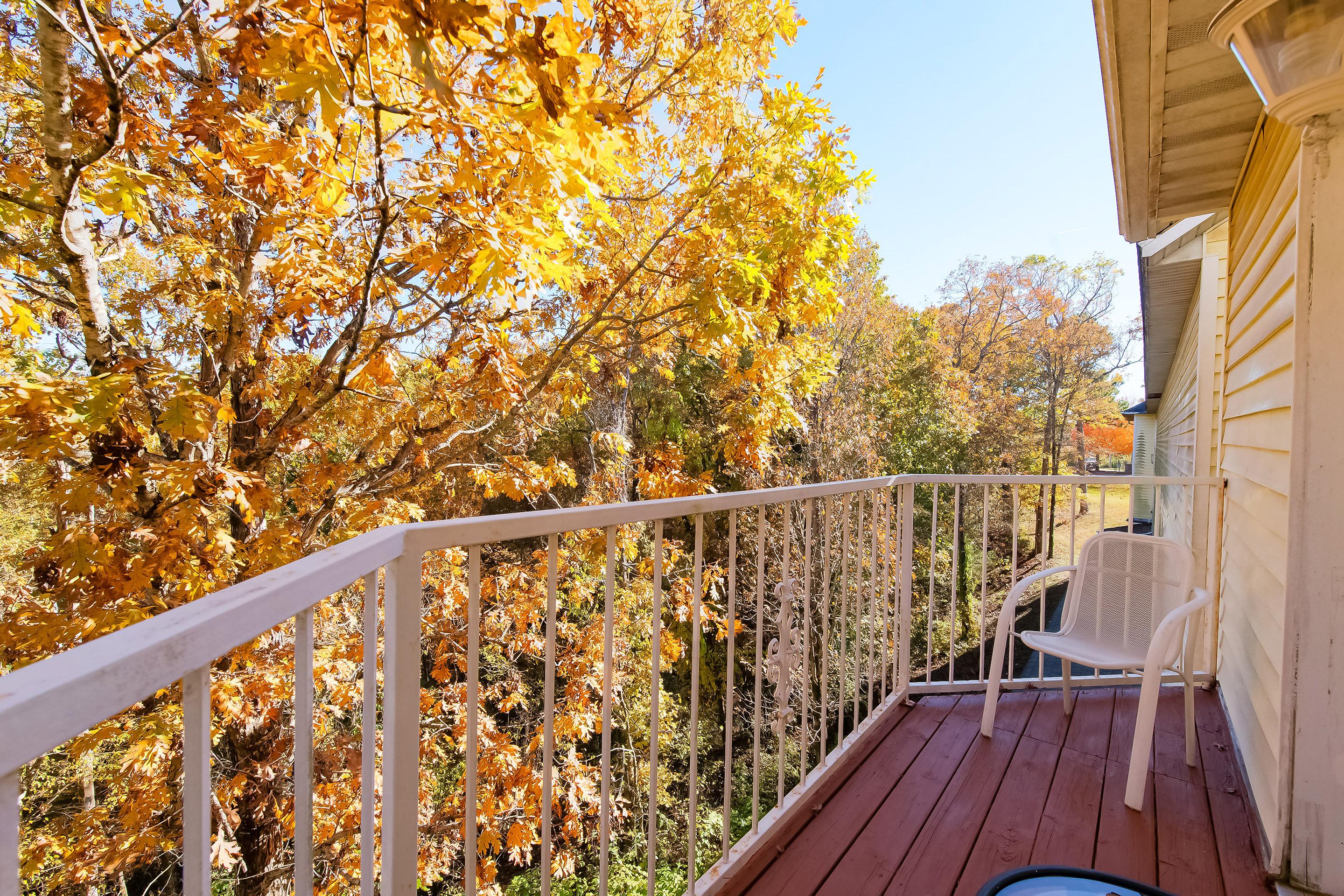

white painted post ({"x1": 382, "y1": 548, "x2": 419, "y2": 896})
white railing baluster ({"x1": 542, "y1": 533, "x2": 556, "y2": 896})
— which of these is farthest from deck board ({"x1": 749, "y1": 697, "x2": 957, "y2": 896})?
white painted post ({"x1": 382, "y1": 548, "x2": 419, "y2": 896})

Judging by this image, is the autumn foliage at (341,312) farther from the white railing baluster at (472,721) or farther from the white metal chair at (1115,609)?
the white metal chair at (1115,609)

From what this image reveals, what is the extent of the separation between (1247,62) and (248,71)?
3.57 m

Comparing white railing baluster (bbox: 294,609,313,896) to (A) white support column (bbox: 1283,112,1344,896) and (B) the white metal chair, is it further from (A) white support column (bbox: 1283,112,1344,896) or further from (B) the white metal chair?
(B) the white metal chair

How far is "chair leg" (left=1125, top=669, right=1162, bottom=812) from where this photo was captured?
216 centimetres

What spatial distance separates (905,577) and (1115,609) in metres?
0.84

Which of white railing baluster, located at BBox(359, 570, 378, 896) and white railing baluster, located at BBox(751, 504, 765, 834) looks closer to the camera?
white railing baluster, located at BBox(359, 570, 378, 896)

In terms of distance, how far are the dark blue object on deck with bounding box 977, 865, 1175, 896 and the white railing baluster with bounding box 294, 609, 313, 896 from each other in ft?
4.10

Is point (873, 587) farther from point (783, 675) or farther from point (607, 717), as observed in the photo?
point (607, 717)

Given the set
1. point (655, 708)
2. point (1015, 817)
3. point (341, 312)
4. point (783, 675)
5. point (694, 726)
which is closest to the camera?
point (655, 708)

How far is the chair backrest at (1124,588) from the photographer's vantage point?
2674mm

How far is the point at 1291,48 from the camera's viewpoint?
1.46 meters

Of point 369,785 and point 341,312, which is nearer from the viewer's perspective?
point 369,785

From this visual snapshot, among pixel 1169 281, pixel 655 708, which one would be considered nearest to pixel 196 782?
pixel 655 708

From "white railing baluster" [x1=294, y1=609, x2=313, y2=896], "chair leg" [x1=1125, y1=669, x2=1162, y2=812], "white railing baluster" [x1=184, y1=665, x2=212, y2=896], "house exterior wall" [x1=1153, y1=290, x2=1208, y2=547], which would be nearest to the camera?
"white railing baluster" [x1=184, y1=665, x2=212, y2=896]
